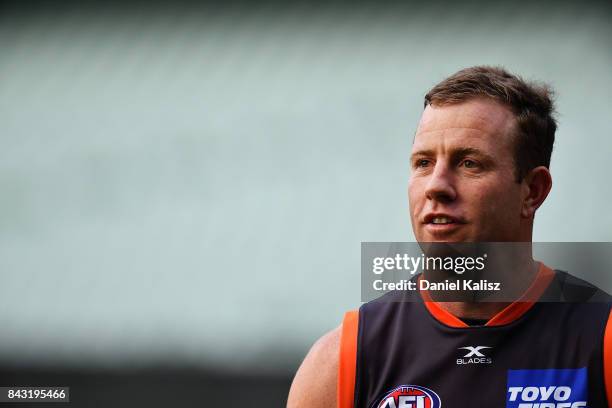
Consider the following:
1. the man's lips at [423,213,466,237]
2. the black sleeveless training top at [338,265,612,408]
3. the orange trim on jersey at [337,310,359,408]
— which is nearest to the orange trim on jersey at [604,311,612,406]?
the black sleeveless training top at [338,265,612,408]

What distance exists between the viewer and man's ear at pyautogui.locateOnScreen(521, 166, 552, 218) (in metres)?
2.83

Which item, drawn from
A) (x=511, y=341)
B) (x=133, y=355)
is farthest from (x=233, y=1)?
(x=511, y=341)

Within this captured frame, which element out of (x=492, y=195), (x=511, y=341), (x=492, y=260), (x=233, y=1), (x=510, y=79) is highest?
(x=233, y=1)

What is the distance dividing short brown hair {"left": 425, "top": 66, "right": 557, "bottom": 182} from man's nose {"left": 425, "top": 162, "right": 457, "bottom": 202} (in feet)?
0.86

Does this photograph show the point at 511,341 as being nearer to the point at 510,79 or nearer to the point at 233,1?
the point at 510,79

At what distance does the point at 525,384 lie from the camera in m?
2.61

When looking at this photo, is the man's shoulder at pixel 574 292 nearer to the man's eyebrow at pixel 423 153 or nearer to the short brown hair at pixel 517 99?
the short brown hair at pixel 517 99

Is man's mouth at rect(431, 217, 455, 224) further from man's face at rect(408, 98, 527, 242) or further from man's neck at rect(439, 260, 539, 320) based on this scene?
man's neck at rect(439, 260, 539, 320)

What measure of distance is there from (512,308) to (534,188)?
45cm

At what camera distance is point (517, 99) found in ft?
9.26

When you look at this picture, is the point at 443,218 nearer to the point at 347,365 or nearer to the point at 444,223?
the point at 444,223

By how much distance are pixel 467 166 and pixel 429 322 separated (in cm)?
57

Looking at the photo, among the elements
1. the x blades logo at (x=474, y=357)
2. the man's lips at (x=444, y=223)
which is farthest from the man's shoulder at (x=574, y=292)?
the man's lips at (x=444, y=223)

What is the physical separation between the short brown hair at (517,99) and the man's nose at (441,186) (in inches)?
10.3
